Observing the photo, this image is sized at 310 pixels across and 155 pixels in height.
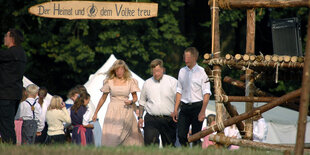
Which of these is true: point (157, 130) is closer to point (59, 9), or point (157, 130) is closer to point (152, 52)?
point (59, 9)

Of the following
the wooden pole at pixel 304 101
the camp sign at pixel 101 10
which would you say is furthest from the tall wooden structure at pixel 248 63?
the camp sign at pixel 101 10

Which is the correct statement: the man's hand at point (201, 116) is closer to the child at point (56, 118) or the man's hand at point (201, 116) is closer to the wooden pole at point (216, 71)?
the wooden pole at point (216, 71)

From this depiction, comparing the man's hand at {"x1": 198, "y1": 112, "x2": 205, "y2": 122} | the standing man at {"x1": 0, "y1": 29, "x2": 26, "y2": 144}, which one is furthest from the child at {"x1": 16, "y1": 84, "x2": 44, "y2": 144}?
the man's hand at {"x1": 198, "y1": 112, "x2": 205, "y2": 122}

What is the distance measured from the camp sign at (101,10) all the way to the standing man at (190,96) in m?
1.55

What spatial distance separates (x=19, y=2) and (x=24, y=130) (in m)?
9.48

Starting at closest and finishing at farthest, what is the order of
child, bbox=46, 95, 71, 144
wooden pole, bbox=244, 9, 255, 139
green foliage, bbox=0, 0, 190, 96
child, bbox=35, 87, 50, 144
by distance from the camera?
1. wooden pole, bbox=244, 9, 255, 139
2. child, bbox=46, 95, 71, 144
3. child, bbox=35, 87, 50, 144
4. green foliage, bbox=0, 0, 190, 96

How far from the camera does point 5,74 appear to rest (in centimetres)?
853

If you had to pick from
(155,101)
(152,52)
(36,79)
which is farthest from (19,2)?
(155,101)

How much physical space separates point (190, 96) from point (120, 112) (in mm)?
1161

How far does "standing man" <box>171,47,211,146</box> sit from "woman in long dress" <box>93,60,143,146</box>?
0.72m

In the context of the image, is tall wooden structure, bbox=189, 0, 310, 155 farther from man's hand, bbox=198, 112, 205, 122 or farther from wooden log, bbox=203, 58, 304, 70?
man's hand, bbox=198, 112, 205, 122

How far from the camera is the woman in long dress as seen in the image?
9.73 m

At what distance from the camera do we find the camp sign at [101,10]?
8.62 m

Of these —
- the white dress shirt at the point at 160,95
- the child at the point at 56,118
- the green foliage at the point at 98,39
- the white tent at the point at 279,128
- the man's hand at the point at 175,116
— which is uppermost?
the green foliage at the point at 98,39
